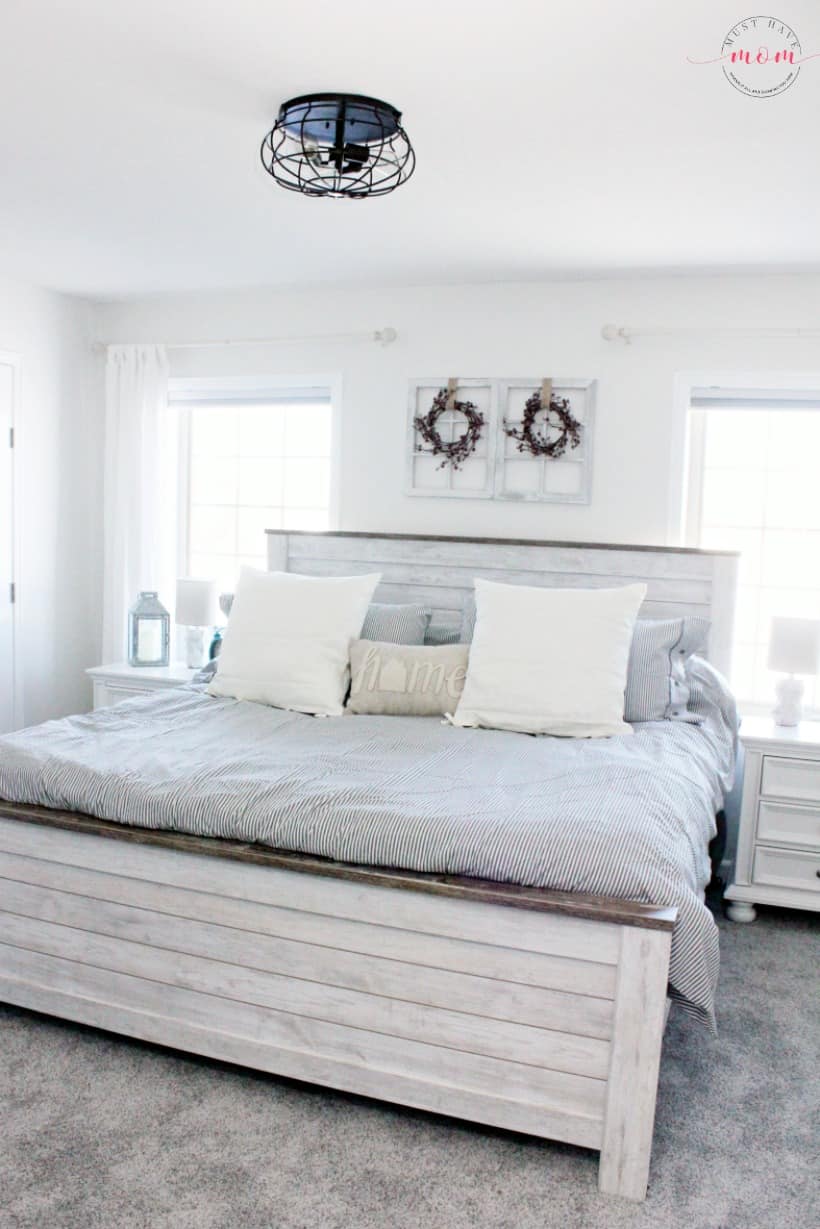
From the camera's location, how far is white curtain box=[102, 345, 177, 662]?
4.72 metres

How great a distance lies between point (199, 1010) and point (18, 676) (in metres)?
2.67

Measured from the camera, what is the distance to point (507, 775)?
2.57 metres

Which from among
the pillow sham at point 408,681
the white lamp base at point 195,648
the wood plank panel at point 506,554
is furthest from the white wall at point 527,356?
the pillow sham at point 408,681

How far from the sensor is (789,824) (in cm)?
336

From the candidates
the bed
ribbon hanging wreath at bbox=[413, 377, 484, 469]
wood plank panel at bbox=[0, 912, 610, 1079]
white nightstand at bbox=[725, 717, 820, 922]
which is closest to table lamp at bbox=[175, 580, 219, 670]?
ribbon hanging wreath at bbox=[413, 377, 484, 469]

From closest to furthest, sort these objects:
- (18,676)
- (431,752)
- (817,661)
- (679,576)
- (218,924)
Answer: (218,924)
(431,752)
(817,661)
(679,576)
(18,676)

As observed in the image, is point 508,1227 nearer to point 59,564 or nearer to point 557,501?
point 557,501

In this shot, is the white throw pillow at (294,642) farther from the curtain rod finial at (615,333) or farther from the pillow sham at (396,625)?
the curtain rod finial at (615,333)

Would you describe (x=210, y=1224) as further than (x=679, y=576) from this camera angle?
No

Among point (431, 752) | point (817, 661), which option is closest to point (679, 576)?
point (817, 661)

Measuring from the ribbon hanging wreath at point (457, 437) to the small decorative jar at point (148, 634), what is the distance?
1395mm

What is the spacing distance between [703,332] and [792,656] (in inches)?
51.4

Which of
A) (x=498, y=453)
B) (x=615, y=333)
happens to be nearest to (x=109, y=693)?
(x=498, y=453)

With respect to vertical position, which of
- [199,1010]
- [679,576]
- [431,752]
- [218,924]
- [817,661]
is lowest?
[199,1010]
